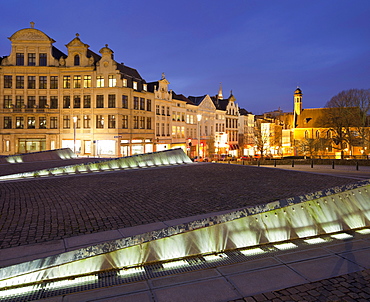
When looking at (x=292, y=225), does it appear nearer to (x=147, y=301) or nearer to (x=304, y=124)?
(x=147, y=301)

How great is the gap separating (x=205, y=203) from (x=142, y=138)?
43.7 metres

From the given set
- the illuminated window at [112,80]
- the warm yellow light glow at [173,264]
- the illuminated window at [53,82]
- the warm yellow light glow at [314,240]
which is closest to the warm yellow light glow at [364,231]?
the warm yellow light glow at [314,240]

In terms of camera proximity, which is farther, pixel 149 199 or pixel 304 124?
pixel 304 124

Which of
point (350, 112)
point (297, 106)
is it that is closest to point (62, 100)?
point (350, 112)

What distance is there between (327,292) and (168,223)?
4.10 metres

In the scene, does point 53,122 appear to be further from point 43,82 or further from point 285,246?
point 285,246

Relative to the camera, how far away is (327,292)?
4.53m

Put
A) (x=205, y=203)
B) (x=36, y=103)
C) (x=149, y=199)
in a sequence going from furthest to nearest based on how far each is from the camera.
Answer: (x=36, y=103) → (x=149, y=199) → (x=205, y=203)

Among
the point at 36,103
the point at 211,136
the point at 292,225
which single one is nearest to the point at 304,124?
the point at 211,136

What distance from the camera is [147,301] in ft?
14.1

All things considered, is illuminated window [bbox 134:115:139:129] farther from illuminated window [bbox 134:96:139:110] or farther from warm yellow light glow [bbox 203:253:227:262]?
warm yellow light glow [bbox 203:253:227:262]

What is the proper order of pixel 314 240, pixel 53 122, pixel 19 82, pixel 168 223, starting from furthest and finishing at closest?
1. pixel 53 122
2. pixel 19 82
3. pixel 168 223
4. pixel 314 240

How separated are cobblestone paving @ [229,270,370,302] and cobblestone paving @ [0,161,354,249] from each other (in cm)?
420

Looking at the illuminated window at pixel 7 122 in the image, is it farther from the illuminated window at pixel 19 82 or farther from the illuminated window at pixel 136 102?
the illuminated window at pixel 136 102
